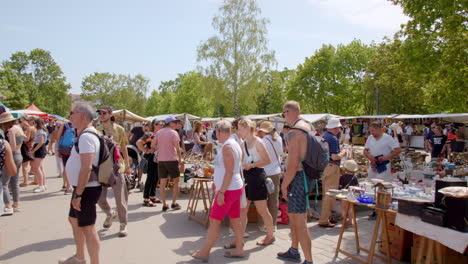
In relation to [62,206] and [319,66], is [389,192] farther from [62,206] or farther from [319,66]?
[319,66]

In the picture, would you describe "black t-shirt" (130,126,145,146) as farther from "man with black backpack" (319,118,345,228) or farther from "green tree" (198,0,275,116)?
"green tree" (198,0,275,116)

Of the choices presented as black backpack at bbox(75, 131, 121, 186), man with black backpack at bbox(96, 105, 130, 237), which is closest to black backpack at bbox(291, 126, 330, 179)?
black backpack at bbox(75, 131, 121, 186)

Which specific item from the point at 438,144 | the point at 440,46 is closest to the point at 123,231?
the point at 438,144

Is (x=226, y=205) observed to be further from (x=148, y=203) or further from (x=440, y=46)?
(x=440, y=46)

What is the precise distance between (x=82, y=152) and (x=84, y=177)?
23 centimetres

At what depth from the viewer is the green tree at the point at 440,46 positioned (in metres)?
12.6

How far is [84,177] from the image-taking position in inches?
118

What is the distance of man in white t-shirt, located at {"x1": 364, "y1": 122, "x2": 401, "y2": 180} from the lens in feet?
17.8

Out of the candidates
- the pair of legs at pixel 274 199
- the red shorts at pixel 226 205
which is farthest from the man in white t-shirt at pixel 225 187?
the pair of legs at pixel 274 199

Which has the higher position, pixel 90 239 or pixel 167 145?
pixel 167 145

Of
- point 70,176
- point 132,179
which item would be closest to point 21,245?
point 70,176

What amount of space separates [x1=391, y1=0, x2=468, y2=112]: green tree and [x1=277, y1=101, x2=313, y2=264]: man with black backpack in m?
12.1

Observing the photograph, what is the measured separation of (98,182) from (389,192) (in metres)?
3.06

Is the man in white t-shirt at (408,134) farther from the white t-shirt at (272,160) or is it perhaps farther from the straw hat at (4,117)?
the straw hat at (4,117)
